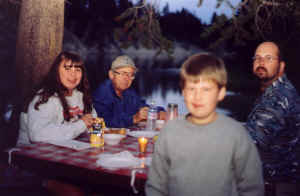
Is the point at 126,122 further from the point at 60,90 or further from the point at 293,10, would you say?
the point at 293,10

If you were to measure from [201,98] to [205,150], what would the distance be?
298mm

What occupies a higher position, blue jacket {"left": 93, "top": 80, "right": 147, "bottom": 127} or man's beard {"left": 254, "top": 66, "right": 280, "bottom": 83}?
man's beard {"left": 254, "top": 66, "right": 280, "bottom": 83}

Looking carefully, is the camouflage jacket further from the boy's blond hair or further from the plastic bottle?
the plastic bottle

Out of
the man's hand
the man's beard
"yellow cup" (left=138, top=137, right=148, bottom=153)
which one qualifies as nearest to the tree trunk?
the man's hand

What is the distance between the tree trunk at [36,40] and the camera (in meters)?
4.30

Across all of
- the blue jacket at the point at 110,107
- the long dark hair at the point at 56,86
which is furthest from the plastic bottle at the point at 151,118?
the long dark hair at the point at 56,86

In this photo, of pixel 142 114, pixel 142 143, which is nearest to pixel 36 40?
pixel 142 114

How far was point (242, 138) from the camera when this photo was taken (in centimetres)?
180

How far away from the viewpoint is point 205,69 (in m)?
1.83

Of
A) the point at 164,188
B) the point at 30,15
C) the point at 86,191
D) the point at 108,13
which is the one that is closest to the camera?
the point at 164,188

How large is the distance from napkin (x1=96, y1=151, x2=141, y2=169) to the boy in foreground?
42 cm

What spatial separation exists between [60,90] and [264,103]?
76.8 inches

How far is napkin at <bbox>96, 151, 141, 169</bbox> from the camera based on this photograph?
2289 mm

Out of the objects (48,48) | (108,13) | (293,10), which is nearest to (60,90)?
(48,48)
